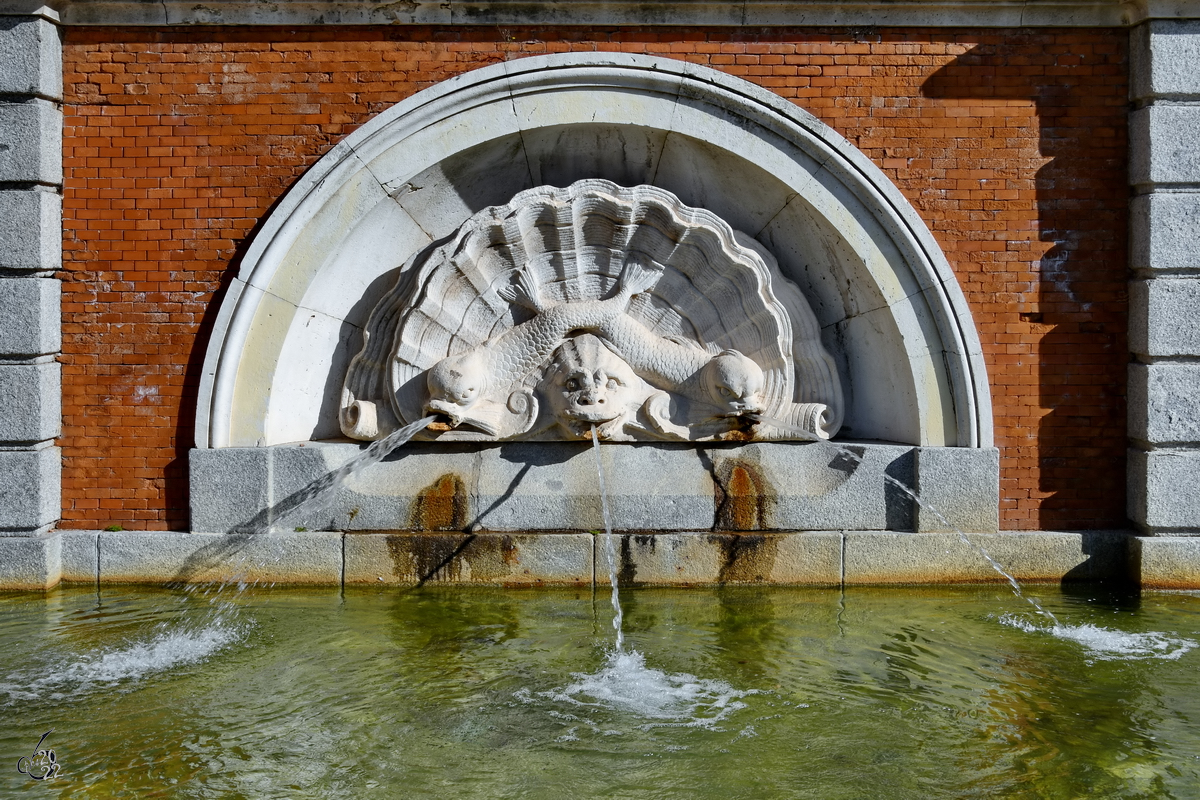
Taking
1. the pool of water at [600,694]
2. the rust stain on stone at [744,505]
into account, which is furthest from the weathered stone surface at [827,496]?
the pool of water at [600,694]

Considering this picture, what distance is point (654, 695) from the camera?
176 inches

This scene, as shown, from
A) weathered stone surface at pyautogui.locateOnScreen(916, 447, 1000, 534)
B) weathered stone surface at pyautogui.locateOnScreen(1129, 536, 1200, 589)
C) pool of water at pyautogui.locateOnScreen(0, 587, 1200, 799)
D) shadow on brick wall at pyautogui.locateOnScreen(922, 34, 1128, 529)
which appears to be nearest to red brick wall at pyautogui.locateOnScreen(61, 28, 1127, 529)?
shadow on brick wall at pyautogui.locateOnScreen(922, 34, 1128, 529)

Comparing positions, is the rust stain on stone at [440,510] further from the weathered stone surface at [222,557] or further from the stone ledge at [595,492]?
the weathered stone surface at [222,557]

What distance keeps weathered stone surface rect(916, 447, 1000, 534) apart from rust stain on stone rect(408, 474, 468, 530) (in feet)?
8.33

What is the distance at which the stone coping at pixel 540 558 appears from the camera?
20.1 ft

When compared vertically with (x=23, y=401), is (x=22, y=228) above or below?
above

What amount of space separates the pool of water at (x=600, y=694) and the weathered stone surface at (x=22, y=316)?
1354mm

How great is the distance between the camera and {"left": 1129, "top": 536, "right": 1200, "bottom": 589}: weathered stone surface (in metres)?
6.03

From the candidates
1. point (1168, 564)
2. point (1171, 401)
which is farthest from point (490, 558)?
point (1171, 401)

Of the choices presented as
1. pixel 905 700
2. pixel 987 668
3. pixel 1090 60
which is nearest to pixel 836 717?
pixel 905 700

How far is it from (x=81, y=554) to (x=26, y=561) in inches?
10.7

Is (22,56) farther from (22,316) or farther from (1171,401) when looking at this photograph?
(1171,401)

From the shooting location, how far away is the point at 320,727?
4.20m

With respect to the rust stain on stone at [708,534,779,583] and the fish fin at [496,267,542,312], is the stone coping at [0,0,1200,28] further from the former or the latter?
the rust stain on stone at [708,534,779,583]
